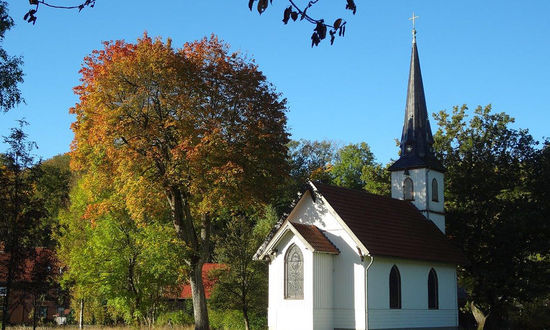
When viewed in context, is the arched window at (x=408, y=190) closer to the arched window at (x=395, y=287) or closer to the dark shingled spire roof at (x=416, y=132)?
the dark shingled spire roof at (x=416, y=132)

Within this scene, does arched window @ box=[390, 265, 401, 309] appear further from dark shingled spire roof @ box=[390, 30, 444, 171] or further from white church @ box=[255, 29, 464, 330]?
dark shingled spire roof @ box=[390, 30, 444, 171]

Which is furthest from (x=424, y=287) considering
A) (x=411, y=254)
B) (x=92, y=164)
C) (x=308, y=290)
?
(x=92, y=164)

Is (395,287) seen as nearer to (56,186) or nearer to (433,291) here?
(433,291)

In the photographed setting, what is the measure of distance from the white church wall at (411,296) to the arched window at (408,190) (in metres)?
4.47

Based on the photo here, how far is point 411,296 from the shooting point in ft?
90.6

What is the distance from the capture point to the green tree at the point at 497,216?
30.3m

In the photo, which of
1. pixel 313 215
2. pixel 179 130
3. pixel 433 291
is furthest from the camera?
pixel 433 291

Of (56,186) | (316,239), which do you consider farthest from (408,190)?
(56,186)

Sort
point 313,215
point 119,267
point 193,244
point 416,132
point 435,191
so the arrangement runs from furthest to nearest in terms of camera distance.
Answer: point 416,132, point 435,191, point 119,267, point 193,244, point 313,215

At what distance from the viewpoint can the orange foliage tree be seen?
2556cm

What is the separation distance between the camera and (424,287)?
28.5 metres

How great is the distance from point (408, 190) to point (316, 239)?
921 cm

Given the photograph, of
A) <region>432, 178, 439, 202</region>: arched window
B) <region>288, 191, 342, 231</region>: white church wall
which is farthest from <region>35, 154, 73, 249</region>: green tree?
<region>432, 178, 439, 202</region>: arched window

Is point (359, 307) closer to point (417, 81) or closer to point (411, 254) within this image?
point (411, 254)
